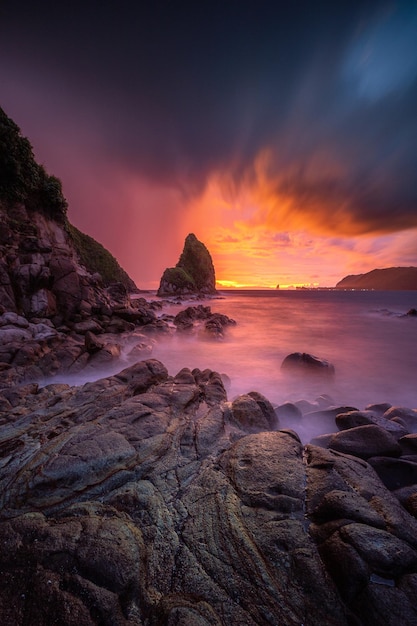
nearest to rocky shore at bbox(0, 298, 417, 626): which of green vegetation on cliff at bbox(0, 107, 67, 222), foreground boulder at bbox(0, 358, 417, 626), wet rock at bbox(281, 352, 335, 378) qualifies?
foreground boulder at bbox(0, 358, 417, 626)

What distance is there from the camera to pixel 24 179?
16594 millimetres

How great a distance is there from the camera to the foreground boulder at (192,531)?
198 cm

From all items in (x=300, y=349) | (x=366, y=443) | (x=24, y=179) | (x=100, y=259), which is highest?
(x=24, y=179)

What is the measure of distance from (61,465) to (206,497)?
2.04 metres

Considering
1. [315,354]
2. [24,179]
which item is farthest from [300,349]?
[24,179]

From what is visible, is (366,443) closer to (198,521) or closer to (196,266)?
(198,521)

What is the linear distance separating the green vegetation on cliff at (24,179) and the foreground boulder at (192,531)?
18.8 metres

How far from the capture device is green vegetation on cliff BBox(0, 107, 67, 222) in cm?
1541

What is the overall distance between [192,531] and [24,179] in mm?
22471

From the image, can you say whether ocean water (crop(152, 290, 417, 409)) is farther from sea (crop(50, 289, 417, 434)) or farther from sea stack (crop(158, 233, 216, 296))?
sea stack (crop(158, 233, 216, 296))

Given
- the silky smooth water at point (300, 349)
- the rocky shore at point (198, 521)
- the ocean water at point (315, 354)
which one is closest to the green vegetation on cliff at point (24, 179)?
the silky smooth water at point (300, 349)

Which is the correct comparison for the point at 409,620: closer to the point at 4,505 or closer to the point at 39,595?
the point at 39,595

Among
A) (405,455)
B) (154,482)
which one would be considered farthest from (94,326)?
(405,455)

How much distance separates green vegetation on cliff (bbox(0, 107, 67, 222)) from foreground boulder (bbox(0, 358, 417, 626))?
741 inches
